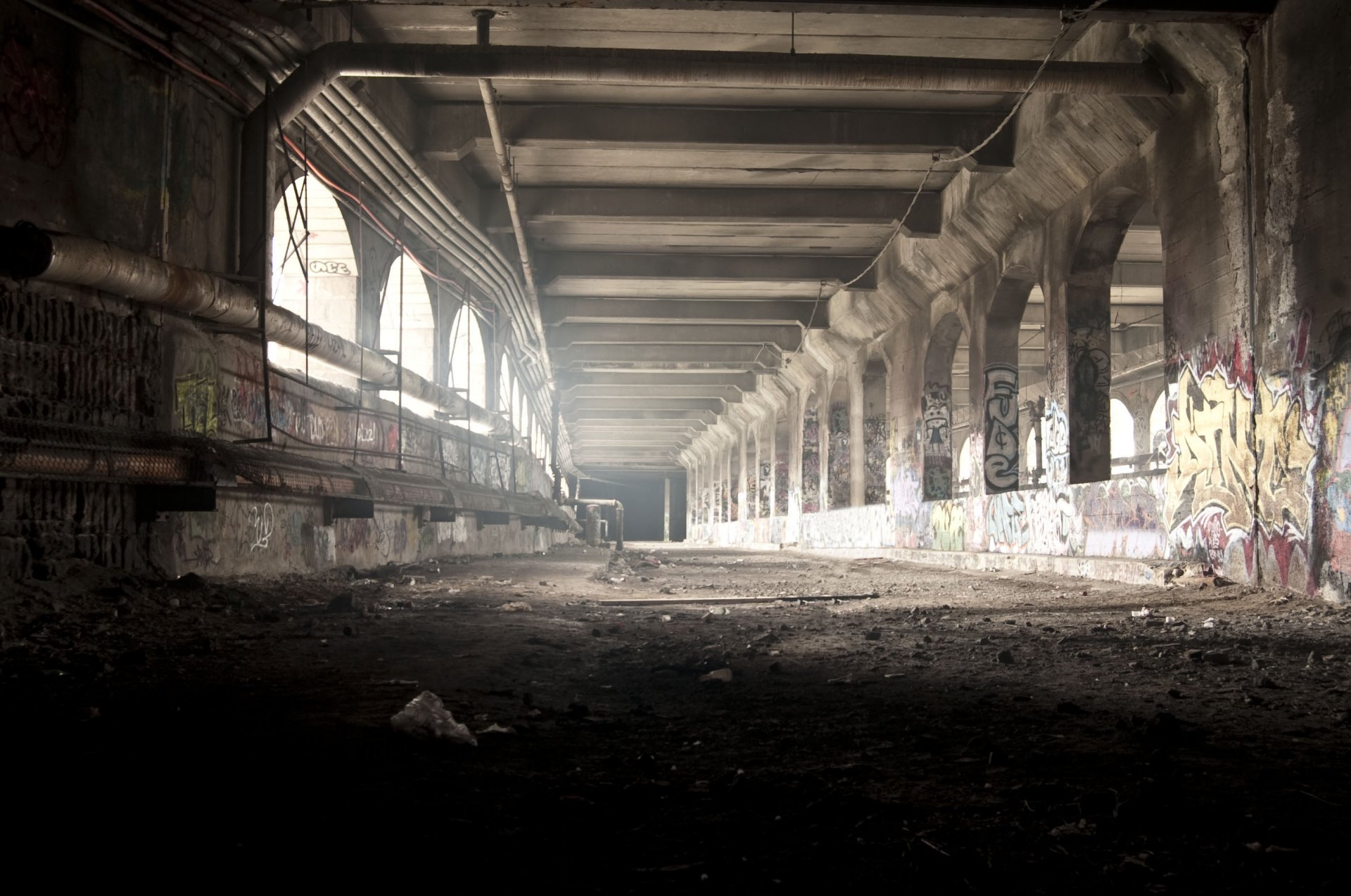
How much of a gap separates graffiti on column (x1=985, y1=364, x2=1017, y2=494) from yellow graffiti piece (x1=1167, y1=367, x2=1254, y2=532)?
4.66m

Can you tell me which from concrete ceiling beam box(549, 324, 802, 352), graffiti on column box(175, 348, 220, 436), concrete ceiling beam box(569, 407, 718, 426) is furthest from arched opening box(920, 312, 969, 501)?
concrete ceiling beam box(569, 407, 718, 426)

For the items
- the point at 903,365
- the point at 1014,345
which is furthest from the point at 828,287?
the point at 1014,345

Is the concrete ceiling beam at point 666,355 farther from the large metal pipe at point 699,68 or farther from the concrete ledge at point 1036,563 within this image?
the large metal pipe at point 699,68

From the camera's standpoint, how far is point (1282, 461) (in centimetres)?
765

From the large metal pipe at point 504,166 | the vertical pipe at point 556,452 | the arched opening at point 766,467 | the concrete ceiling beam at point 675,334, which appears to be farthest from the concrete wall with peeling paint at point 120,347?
the arched opening at point 766,467

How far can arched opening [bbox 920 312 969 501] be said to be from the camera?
16.4 meters

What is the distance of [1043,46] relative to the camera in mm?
10000

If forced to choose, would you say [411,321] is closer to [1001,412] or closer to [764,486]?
[1001,412]

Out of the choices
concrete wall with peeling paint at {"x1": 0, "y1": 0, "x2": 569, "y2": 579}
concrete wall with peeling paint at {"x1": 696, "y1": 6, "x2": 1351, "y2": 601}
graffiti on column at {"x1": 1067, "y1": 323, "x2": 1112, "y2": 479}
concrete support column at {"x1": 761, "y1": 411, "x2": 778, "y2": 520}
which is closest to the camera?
concrete wall with peeling paint at {"x1": 0, "y1": 0, "x2": 569, "y2": 579}

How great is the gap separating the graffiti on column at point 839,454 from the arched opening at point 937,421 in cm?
541

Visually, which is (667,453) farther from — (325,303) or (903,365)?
(325,303)

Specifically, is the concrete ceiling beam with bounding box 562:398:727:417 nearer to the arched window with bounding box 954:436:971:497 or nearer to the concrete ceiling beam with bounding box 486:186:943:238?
the arched window with bounding box 954:436:971:497

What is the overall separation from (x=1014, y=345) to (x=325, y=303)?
8.87m

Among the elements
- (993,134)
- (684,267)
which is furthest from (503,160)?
(684,267)
